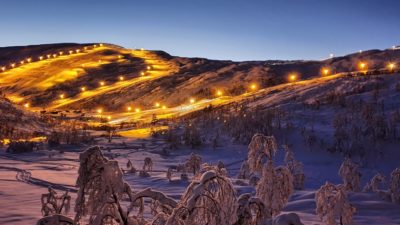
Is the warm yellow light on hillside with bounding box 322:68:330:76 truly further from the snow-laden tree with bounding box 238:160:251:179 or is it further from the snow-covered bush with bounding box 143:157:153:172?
the snow-laden tree with bounding box 238:160:251:179

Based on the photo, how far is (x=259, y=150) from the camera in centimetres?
537

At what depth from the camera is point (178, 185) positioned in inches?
442

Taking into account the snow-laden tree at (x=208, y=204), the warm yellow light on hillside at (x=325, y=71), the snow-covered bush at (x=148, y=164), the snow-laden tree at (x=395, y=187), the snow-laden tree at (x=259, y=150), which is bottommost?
the snow-laden tree at (x=395, y=187)

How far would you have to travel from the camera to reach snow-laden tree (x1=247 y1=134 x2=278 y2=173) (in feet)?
17.4

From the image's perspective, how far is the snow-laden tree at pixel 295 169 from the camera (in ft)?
35.9

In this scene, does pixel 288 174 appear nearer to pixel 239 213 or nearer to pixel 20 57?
pixel 239 213

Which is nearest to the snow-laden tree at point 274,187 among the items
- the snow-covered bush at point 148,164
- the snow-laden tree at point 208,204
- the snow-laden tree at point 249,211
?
the snow-laden tree at point 249,211

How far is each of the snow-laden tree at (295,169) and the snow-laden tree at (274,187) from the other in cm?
566

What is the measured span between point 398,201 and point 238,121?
1070cm

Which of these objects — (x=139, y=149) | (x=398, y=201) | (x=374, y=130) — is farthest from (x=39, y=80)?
(x=398, y=201)

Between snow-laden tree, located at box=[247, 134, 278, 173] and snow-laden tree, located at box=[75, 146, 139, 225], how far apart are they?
84.2 inches

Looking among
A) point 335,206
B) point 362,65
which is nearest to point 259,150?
point 335,206

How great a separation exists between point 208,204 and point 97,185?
906mm

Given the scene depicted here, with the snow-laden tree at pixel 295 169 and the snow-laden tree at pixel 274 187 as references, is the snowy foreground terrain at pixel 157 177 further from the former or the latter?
the snow-laden tree at pixel 274 187
